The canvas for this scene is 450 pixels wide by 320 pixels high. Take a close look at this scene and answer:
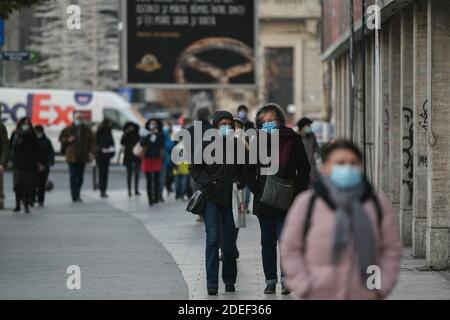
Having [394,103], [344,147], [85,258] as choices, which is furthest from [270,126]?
[394,103]

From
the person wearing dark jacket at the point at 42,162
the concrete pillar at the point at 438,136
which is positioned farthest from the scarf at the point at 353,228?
the person wearing dark jacket at the point at 42,162

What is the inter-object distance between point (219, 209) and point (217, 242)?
34 cm

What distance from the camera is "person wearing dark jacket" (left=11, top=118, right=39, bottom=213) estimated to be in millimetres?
23812

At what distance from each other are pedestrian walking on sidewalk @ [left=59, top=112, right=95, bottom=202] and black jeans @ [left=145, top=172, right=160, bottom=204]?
1.46m

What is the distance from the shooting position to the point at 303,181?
1237 cm

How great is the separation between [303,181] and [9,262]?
4292 millimetres

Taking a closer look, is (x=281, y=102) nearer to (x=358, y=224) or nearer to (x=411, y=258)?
(x=411, y=258)

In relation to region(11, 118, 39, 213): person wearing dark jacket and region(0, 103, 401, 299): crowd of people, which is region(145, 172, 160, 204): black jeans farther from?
region(11, 118, 39, 213): person wearing dark jacket

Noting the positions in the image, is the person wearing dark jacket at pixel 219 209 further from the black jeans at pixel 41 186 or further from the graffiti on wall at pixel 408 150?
the black jeans at pixel 41 186

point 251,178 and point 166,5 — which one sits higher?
Result: point 166,5

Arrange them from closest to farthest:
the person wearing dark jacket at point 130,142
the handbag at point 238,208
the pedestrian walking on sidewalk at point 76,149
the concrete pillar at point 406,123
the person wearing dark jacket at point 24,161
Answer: the handbag at point 238,208
the concrete pillar at point 406,123
the person wearing dark jacket at point 24,161
the pedestrian walking on sidewalk at point 76,149
the person wearing dark jacket at point 130,142

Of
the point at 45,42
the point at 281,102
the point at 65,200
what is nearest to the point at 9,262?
the point at 65,200

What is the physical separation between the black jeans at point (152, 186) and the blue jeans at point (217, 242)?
13.4 meters

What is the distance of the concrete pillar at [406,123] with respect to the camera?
16641 millimetres
